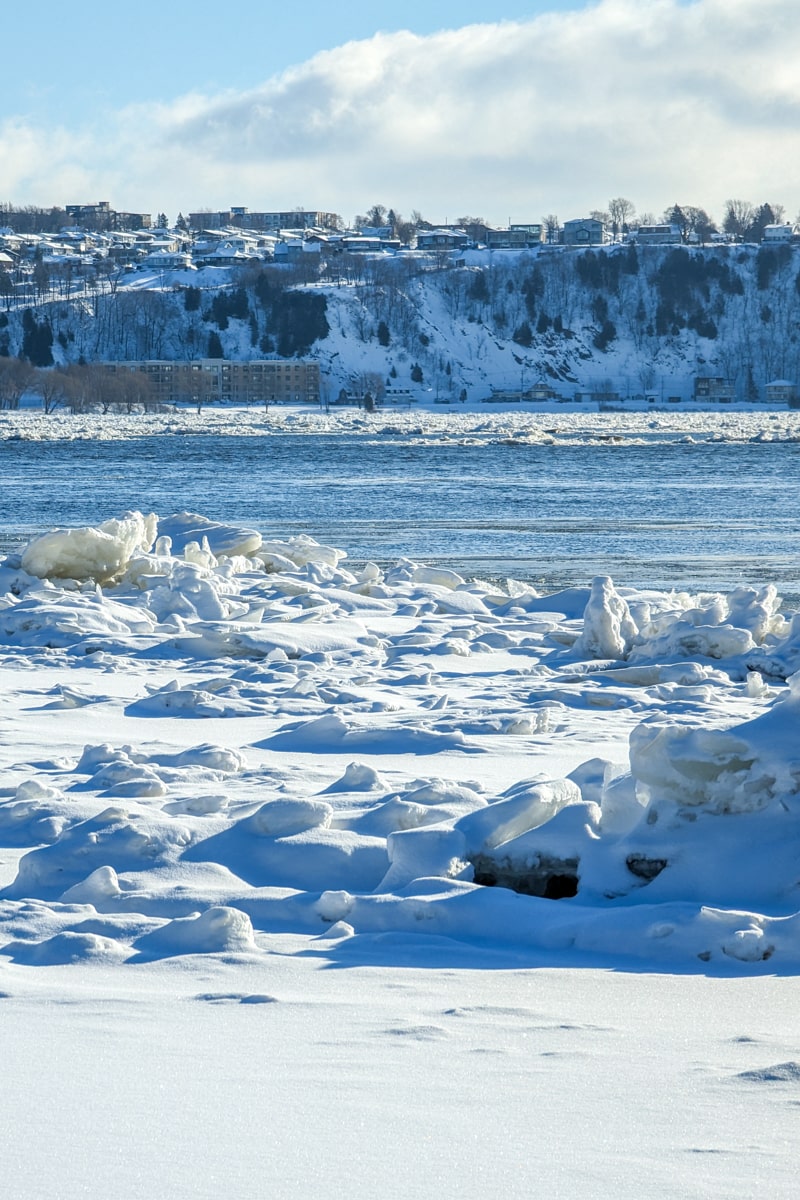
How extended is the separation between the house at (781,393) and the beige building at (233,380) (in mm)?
51852

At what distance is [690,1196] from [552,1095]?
558 millimetres

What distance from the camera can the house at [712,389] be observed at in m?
187

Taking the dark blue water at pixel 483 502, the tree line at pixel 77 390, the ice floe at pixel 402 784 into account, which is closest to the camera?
the ice floe at pixel 402 784

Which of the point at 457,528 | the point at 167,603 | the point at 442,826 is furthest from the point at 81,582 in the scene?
the point at 457,528

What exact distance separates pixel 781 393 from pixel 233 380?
61.9 m

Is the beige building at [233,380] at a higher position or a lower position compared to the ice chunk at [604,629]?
higher

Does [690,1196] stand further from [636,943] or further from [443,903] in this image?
[443,903]

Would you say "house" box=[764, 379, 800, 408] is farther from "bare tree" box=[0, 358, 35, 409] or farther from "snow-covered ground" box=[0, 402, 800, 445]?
"bare tree" box=[0, 358, 35, 409]

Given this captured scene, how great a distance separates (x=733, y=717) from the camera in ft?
27.0

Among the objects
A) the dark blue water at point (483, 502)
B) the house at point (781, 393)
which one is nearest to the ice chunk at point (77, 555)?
the dark blue water at point (483, 502)

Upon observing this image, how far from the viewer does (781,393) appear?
179 m

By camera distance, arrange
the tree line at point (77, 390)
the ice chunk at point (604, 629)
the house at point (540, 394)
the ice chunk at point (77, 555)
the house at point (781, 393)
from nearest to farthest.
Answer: the ice chunk at point (604, 629) → the ice chunk at point (77, 555) → the tree line at point (77, 390) → the house at point (781, 393) → the house at point (540, 394)

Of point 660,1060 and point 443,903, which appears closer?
point 660,1060

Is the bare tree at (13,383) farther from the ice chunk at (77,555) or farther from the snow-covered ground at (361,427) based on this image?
the ice chunk at (77,555)
